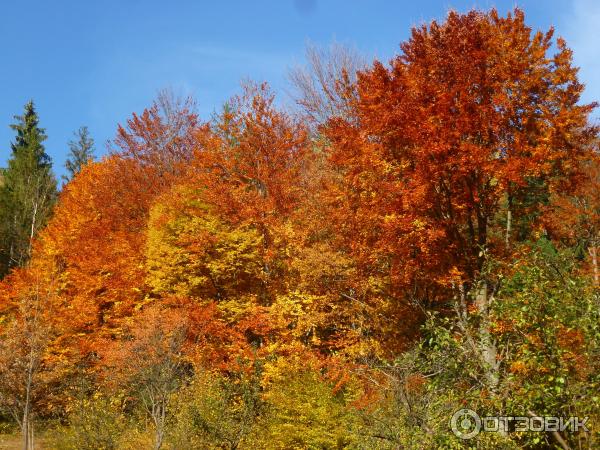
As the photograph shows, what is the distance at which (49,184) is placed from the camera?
1553 inches

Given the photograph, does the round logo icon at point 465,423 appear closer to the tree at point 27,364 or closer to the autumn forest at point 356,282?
the autumn forest at point 356,282

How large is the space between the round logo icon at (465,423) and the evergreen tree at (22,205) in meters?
33.9

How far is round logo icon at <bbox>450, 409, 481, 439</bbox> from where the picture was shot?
7161 mm

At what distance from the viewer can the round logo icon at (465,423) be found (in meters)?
7.16

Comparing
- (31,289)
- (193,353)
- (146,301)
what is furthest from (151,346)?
(31,289)

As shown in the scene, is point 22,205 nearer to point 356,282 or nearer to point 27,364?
point 27,364

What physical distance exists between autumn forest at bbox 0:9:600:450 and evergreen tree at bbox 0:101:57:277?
878cm

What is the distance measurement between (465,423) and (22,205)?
3969cm

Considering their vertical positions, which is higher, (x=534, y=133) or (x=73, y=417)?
(x=534, y=133)

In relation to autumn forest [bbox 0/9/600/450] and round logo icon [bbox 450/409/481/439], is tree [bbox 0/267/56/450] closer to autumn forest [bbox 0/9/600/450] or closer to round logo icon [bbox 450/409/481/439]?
autumn forest [bbox 0/9/600/450]

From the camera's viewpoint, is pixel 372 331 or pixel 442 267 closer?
pixel 442 267

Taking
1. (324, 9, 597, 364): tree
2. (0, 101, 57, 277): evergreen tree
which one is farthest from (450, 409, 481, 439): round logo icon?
(0, 101, 57, 277): evergreen tree

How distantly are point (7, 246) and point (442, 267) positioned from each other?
34.2 meters

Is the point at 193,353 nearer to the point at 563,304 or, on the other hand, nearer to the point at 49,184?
the point at 563,304
